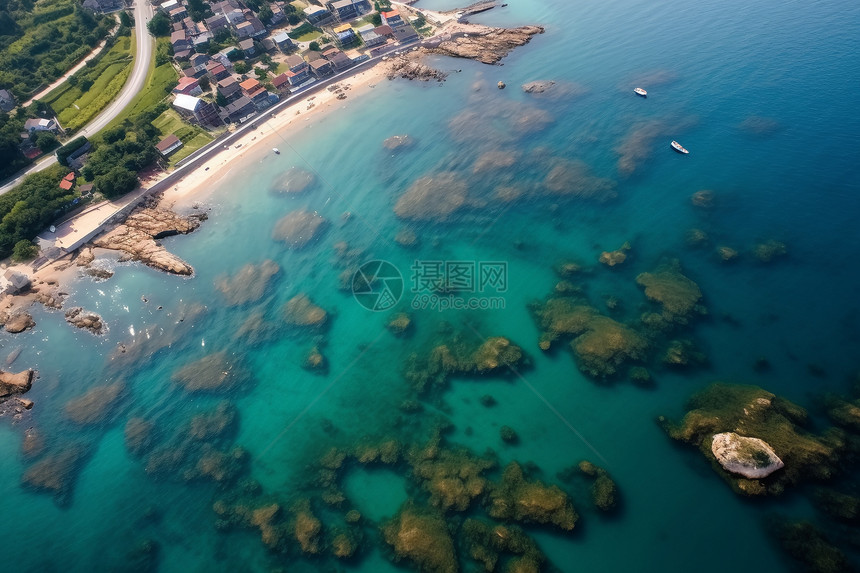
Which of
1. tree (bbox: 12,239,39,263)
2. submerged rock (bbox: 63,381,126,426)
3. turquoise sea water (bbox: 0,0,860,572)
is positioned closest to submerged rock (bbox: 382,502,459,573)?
turquoise sea water (bbox: 0,0,860,572)

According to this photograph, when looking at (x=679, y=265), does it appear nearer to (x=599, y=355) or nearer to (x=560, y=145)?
(x=599, y=355)

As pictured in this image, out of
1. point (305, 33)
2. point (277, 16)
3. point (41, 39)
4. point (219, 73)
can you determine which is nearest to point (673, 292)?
point (219, 73)

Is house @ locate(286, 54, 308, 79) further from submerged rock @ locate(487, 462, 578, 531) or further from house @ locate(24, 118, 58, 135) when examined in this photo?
submerged rock @ locate(487, 462, 578, 531)

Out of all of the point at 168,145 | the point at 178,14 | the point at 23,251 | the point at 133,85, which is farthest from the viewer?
the point at 178,14

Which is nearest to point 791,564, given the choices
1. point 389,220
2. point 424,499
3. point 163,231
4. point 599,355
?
point 599,355

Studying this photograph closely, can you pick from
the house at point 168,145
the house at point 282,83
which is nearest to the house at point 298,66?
the house at point 282,83

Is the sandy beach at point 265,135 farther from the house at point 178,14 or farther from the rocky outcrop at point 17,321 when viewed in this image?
the house at point 178,14

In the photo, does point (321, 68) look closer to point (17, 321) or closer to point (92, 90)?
point (92, 90)
